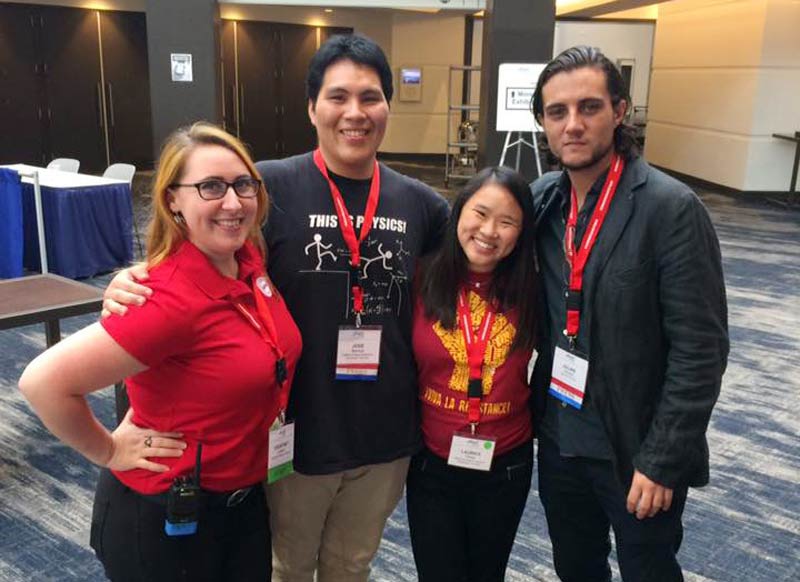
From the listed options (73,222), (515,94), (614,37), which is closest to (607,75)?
(73,222)

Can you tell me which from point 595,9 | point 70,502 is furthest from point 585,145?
point 595,9

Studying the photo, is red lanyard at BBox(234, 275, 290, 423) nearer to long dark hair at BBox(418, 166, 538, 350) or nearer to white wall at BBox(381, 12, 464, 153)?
long dark hair at BBox(418, 166, 538, 350)

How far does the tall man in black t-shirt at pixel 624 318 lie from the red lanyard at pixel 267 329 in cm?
60

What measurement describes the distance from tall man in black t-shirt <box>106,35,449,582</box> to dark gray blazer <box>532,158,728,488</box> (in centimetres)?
43

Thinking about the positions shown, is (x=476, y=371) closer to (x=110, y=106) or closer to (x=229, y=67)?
(x=110, y=106)

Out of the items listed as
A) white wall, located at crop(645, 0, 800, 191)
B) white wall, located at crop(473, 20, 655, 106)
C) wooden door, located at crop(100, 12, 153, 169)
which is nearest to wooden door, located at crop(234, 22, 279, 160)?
wooden door, located at crop(100, 12, 153, 169)

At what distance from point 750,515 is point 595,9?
450 inches

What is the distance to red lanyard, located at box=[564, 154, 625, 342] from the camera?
1.47 meters

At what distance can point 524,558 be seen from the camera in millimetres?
2377

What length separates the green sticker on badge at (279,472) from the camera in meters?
1.46

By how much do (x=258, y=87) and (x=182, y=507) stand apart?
12.5m

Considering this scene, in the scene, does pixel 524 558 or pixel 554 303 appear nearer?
pixel 554 303

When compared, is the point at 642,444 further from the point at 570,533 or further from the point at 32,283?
the point at 32,283

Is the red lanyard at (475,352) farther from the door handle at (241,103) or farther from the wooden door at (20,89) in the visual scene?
the door handle at (241,103)
